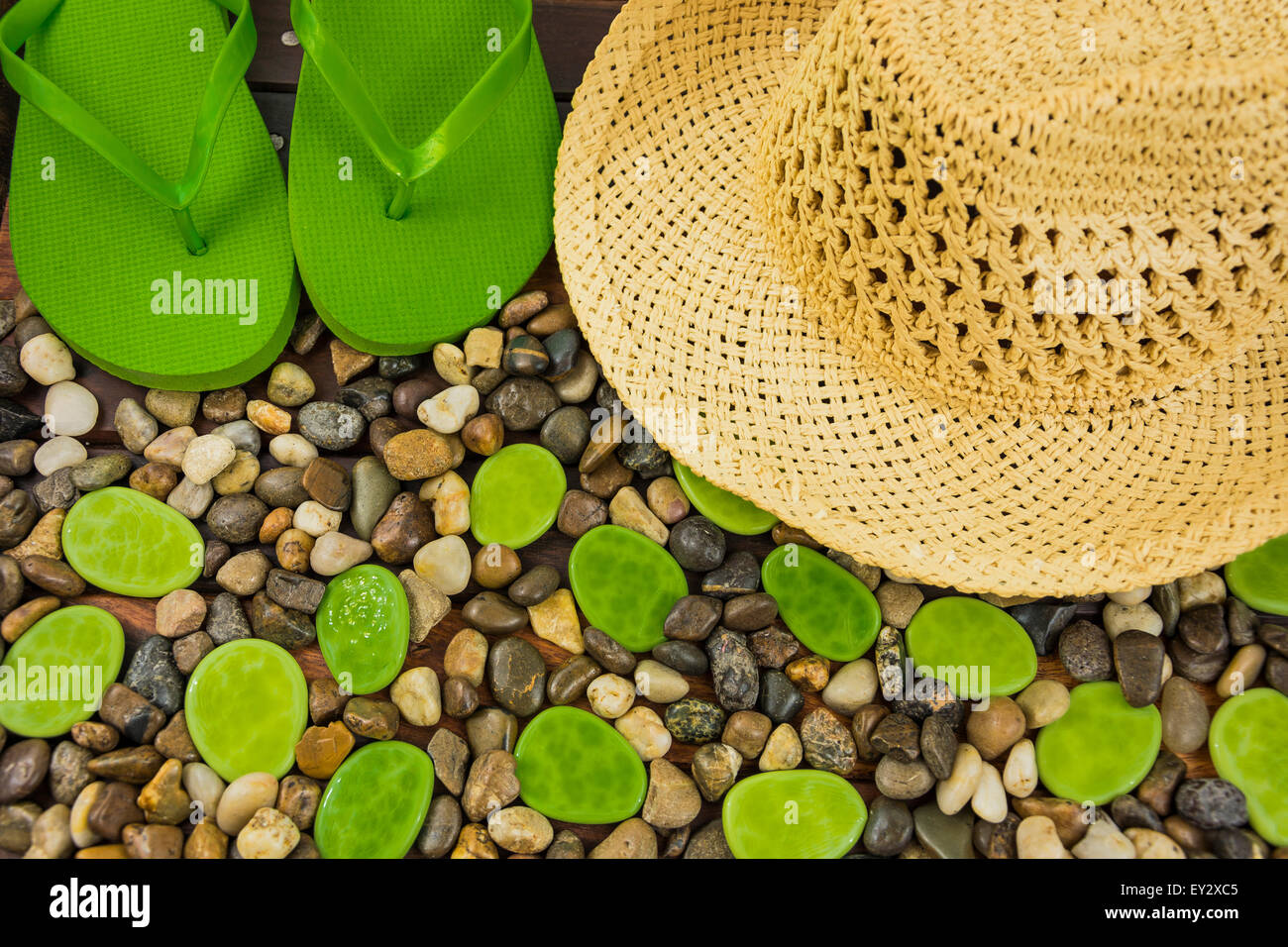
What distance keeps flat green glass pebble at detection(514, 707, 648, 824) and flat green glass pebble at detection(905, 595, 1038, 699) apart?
0.99ft

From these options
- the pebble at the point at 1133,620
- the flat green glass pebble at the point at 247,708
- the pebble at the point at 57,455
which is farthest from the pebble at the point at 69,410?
the pebble at the point at 1133,620

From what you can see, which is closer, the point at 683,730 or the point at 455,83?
the point at 683,730

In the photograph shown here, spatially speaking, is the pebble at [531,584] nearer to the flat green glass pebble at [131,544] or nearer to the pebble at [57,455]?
the flat green glass pebble at [131,544]

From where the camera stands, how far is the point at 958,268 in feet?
2.10

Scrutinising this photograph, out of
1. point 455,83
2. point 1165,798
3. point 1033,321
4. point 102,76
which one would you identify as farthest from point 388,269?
point 1165,798

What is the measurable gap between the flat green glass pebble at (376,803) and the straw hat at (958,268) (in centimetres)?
39

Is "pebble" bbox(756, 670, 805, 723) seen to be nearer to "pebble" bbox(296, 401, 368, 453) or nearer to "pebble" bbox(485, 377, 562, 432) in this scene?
"pebble" bbox(485, 377, 562, 432)

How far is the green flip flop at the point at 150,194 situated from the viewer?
86cm

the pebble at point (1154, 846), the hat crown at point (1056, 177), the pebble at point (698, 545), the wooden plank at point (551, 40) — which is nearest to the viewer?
the hat crown at point (1056, 177)

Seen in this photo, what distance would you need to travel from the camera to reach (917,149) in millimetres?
604

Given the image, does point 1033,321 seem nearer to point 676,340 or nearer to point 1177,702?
point 676,340

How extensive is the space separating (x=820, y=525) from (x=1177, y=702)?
0.40 metres

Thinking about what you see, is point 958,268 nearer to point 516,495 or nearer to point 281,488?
point 516,495
